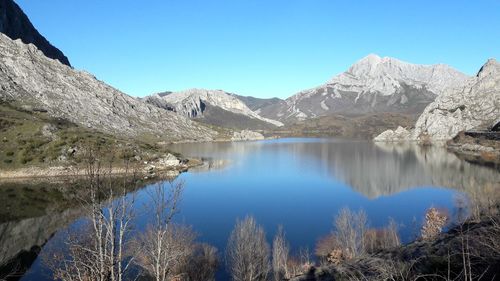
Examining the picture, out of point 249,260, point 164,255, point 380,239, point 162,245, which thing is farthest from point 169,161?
point 164,255

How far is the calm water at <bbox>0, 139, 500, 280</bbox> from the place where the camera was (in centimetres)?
5912

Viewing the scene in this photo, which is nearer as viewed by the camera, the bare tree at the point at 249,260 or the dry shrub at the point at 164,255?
the dry shrub at the point at 164,255

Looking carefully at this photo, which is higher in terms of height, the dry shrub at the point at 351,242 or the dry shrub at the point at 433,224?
the dry shrub at the point at 433,224

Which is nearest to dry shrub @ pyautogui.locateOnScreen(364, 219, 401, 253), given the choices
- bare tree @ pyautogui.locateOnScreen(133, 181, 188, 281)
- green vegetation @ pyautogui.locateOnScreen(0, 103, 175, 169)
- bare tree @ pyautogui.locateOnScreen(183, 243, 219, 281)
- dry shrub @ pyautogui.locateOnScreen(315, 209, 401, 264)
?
dry shrub @ pyautogui.locateOnScreen(315, 209, 401, 264)

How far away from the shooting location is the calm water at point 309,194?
59125mm

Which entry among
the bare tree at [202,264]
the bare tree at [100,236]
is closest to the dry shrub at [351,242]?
the bare tree at [202,264]

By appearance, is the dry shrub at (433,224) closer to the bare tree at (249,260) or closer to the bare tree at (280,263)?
the bare tree at (280,263)

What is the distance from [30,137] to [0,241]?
227 feet

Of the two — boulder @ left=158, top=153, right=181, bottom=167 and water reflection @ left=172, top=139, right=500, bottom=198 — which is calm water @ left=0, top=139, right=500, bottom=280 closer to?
water reflection @ left=172, top=139, right=500, bottom=198

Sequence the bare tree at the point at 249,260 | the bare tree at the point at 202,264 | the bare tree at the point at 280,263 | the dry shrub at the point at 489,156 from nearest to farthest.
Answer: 1. the bare tree at the point at 202,264
2. the bare tree at the point at 249,260
3. the bare tree at the point at 280,263
4. the dry shrub at the point at 489,156

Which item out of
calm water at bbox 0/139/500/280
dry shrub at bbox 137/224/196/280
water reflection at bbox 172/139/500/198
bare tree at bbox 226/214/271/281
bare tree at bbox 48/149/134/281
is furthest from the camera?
water reflection at bbox 172/139/500/198

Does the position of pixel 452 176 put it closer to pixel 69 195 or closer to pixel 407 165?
pixel 407 165

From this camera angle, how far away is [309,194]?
289 feet

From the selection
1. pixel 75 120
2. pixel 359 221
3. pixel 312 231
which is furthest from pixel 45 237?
pixel 75 120
